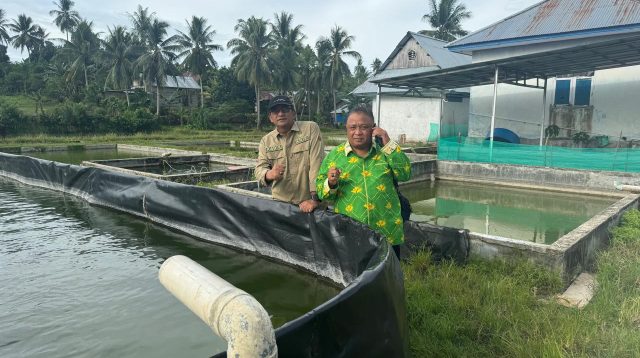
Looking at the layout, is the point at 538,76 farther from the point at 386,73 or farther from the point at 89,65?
the point at 89,65

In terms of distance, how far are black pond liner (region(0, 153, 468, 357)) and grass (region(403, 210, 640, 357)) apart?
21.6 inches

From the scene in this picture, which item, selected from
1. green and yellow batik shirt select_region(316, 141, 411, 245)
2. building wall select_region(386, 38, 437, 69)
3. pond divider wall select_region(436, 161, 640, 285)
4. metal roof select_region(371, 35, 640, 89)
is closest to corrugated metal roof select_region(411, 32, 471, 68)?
building wall select_region(386, 38, 437, 69)

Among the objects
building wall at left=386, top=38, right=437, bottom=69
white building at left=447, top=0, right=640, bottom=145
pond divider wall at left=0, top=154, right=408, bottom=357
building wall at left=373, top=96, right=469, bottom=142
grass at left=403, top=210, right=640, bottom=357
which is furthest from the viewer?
building wall at left=386, top=38, right=437, bottom=69

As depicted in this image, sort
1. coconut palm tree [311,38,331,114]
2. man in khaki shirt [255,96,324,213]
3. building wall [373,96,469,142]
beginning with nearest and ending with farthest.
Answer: man in khaki shirt [255,96,324,213] → building wall [373,96,469,142] → coconut palm tree [311,38,331,114]

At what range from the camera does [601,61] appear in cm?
1432

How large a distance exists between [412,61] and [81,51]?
31.1 meters

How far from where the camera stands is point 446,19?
128 feet

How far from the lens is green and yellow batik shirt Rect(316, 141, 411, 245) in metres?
2.82

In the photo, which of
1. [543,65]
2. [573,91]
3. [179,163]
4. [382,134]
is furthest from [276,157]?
[573,91]

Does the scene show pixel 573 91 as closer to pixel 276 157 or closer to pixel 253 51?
pixel 276 157

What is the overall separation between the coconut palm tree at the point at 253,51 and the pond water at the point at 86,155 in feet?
53.1

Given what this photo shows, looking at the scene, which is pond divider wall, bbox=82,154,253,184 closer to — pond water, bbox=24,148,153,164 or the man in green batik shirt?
pond water, bbox=24,148,153,164

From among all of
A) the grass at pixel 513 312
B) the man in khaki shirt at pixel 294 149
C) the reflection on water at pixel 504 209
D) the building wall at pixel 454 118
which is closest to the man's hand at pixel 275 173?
the man in khaki shirt at pixel 294 149

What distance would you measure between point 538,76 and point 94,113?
27089 millimetres
